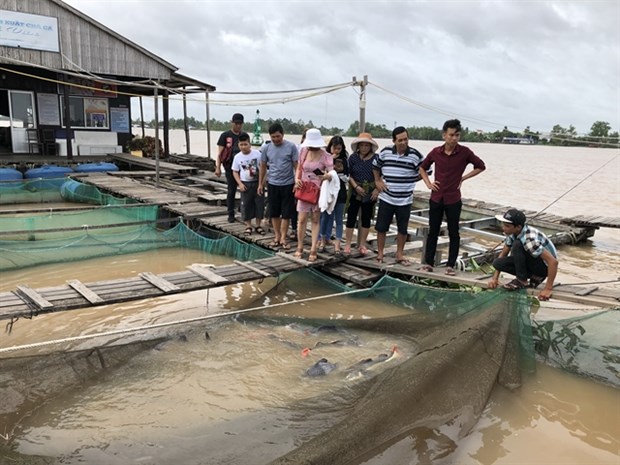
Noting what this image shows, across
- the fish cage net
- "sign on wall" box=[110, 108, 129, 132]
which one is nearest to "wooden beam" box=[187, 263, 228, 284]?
the fish cage net

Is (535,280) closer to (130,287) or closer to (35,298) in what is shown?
(130,287)

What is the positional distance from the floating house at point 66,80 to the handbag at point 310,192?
801 cm

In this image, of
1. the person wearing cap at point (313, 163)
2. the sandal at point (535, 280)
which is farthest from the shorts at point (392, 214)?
the sandal at point (535, 280)

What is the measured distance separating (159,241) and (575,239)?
8.21 m

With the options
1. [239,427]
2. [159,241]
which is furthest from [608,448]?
[159,241]

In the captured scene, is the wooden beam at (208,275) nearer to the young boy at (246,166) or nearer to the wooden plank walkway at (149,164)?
the young boy at (246,166)

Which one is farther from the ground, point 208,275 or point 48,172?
point 48,172

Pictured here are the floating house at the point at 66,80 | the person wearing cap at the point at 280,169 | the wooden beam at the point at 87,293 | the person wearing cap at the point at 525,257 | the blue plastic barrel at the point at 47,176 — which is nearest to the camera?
the person wearing cap at the point at 525,257

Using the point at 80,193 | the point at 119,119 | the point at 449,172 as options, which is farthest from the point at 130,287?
the point at 119,119

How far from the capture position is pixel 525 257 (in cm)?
438

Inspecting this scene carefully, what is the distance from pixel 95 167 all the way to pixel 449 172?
11.4 m

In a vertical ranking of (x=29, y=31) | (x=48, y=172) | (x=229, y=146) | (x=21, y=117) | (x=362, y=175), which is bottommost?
(x=48, y=172)

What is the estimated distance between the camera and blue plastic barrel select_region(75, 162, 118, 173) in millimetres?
13461

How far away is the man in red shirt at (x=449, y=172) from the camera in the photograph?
499 cm
